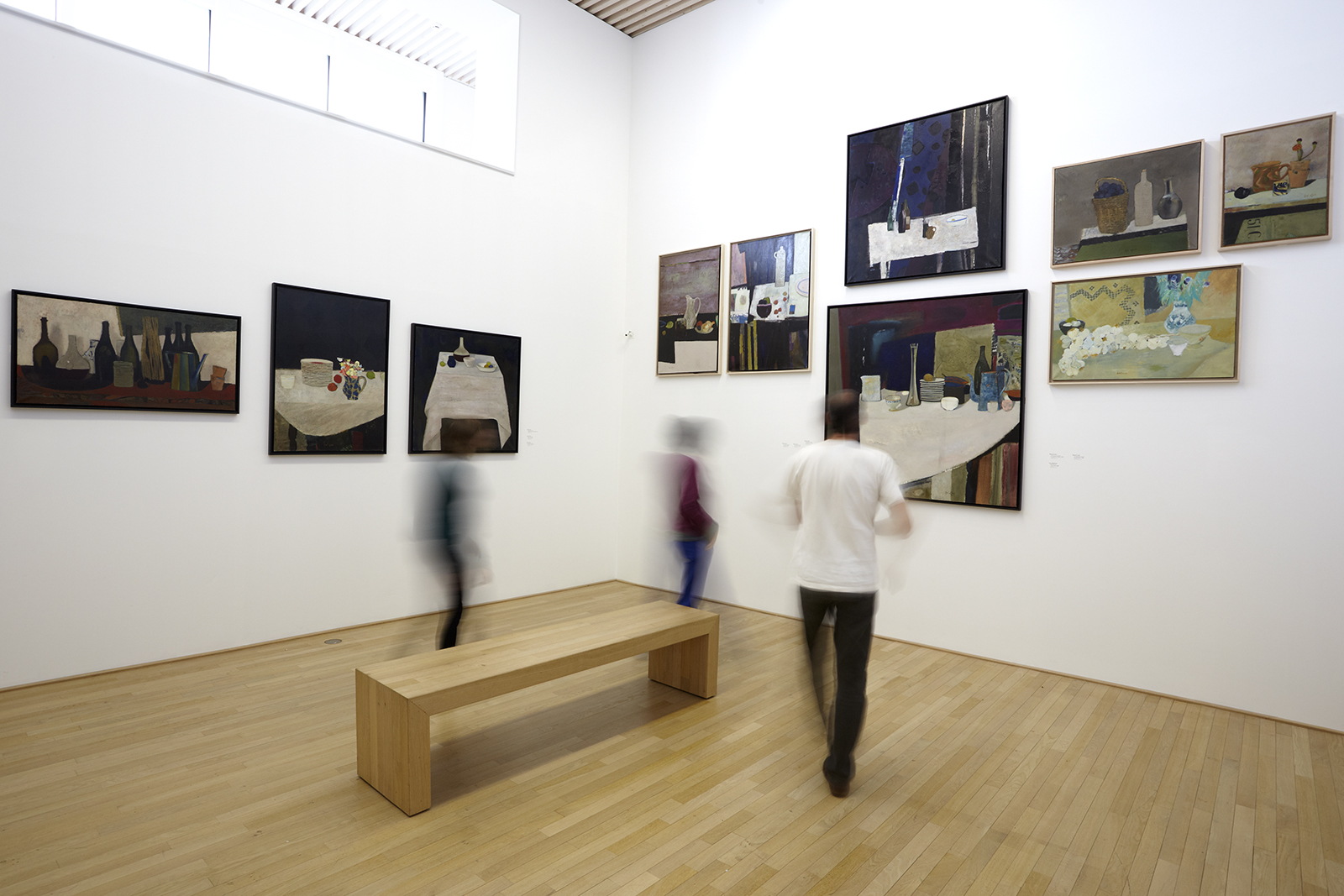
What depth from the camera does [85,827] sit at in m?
2.86

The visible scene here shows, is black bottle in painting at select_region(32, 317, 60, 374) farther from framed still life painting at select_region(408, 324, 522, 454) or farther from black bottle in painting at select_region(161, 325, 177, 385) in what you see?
framed still life painting at select_region(408, 324, 522, 454)

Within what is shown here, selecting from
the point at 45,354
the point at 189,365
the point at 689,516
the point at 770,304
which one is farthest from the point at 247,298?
the point at 770,304

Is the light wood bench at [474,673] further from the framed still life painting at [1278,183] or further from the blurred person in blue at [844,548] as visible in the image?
the framed still life painting at [1278,183]

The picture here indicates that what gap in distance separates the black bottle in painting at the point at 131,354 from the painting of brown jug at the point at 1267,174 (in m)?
7.10

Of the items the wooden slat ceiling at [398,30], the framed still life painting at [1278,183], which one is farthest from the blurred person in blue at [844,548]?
the wooden slat ceiling at [398,30]

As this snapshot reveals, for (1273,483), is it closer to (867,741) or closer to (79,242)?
(867,741)

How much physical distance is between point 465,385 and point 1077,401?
16.1ft

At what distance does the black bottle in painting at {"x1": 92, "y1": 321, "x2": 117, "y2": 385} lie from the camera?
179 inches

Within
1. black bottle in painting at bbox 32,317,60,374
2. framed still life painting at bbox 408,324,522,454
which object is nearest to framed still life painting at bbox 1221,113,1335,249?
framed still life painting at bbox 408,324,522,454

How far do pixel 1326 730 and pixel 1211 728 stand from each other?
645 millimetres

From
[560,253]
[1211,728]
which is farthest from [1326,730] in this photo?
[560,253]

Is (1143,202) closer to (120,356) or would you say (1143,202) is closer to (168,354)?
(168,354)

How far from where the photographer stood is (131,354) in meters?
4.67

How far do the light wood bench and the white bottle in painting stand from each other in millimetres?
3826
